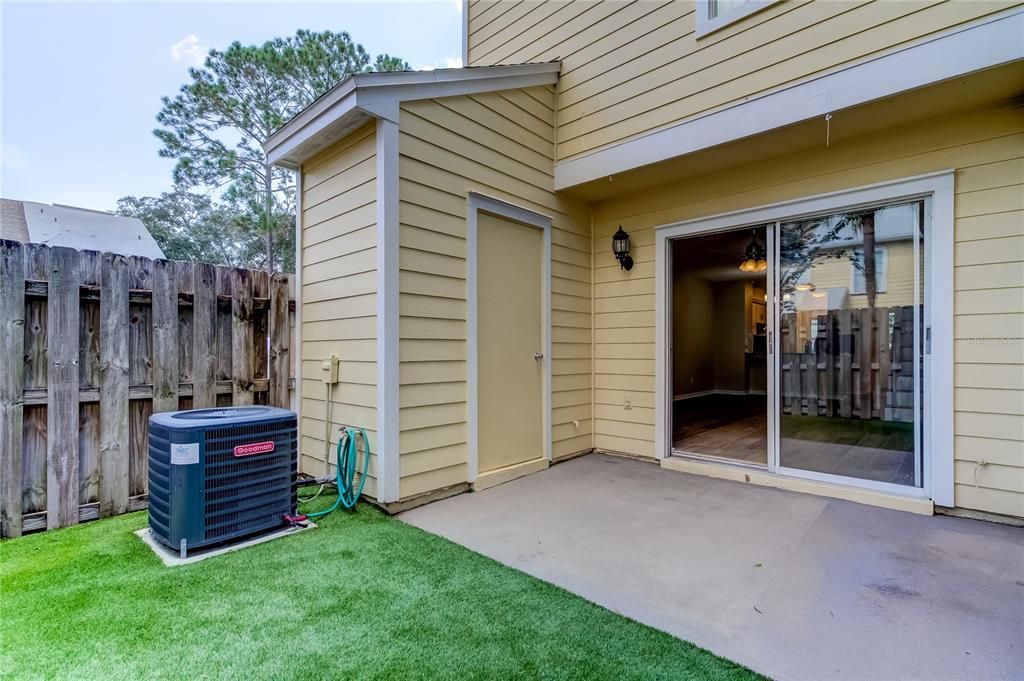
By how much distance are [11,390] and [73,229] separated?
7.91 m

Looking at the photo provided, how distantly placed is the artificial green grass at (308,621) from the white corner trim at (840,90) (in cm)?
325

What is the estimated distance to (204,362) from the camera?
3256 millimetres

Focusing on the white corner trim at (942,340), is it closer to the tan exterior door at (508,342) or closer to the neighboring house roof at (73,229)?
the tan exterior door at (508,342)

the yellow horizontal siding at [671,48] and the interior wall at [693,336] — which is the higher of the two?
the yellow horizontal siding at [671,48]

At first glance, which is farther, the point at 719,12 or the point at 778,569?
the point at 719,12

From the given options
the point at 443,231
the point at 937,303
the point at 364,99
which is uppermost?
the point at 364,99

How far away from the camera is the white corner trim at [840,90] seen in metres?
2.49

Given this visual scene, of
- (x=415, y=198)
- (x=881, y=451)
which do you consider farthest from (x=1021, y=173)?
(x=415, y=198)

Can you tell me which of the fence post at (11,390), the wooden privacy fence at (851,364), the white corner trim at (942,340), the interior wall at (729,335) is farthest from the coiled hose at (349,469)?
the interior wall at (729,335)

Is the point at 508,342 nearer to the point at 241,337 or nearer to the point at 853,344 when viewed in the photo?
the point at 241,337

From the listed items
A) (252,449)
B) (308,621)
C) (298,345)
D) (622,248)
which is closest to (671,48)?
(622,248)

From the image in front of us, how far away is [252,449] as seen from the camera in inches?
98.3

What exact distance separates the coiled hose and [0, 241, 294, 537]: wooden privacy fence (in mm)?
979

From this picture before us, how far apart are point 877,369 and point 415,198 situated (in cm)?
356
